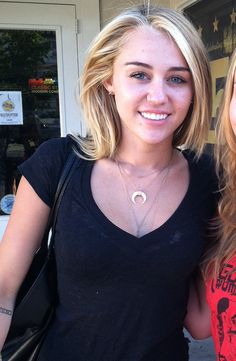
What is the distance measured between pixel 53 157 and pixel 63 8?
3.06 metres

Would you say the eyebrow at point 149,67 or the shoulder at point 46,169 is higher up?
the eyebrow at point 149,67

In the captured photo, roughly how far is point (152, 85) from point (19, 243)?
622 millimetres

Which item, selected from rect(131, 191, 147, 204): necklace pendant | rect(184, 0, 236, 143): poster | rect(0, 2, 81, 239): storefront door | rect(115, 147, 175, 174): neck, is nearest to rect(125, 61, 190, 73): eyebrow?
rect(115, 147, 175, 174): neck

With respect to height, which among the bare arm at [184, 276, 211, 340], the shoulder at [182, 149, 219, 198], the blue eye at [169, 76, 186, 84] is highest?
the blue eye at [169, 76, 186, 84]

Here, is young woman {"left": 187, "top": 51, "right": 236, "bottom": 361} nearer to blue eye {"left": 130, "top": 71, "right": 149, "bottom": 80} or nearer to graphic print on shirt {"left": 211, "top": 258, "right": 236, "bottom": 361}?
graphic print on shirt {"left": 211, "top": 258, "right": 236, "bottom": 361}

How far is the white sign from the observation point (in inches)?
171

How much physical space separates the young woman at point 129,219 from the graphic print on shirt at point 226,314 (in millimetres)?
118

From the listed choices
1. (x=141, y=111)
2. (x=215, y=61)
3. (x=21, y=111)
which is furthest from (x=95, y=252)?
(x=21, y=111)

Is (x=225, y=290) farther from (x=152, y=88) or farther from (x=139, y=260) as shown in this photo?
(x=152, y=88)

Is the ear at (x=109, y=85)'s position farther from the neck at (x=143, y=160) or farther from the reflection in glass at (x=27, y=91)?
the reflection in glass at (x=27, y=91)

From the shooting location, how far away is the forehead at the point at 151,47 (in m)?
1.55

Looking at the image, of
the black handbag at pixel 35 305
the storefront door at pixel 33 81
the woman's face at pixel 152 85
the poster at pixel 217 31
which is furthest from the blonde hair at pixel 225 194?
the storefront door at pixel 33 81

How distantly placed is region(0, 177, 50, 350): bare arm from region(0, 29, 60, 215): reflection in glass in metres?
2.93

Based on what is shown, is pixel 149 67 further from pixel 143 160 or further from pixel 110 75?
pixel 143 160
